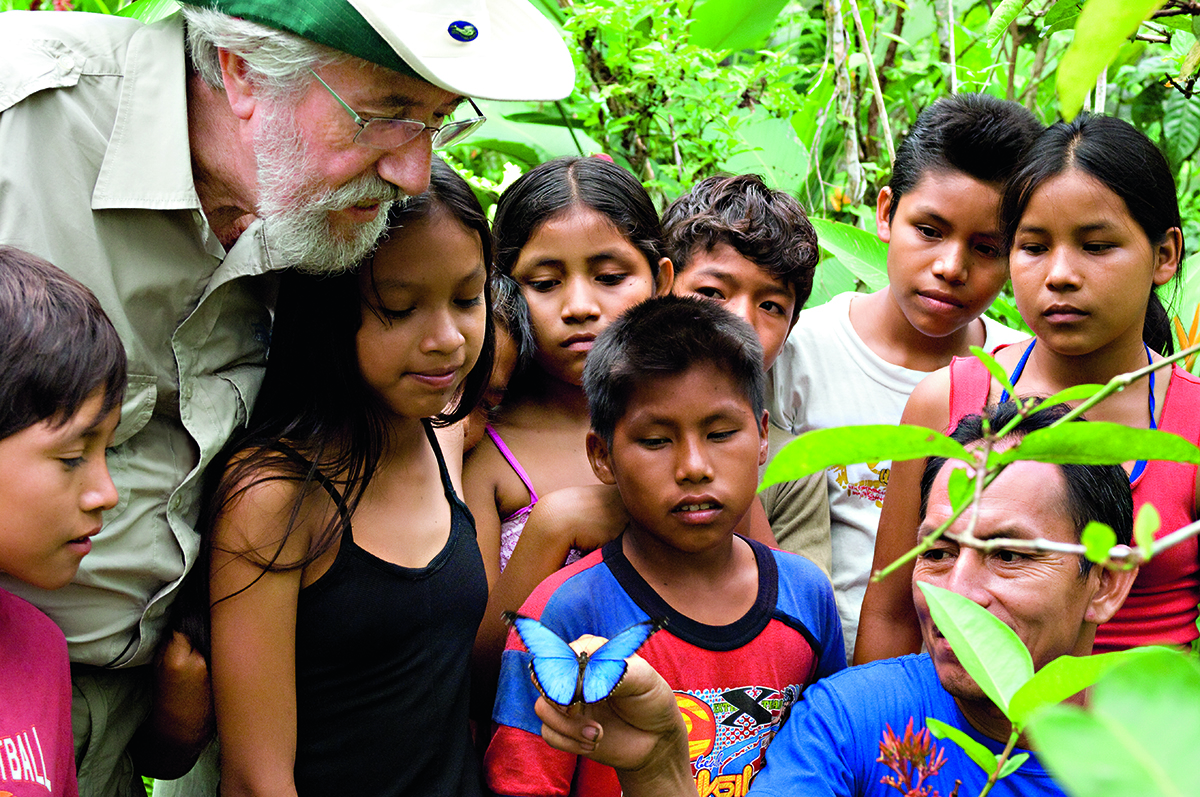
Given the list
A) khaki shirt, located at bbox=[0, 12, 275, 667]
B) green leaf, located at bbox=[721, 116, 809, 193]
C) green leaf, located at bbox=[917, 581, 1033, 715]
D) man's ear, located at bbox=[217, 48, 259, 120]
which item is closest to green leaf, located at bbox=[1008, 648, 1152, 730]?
green leaf, located at bbox=[917, 581, 1033, 715]

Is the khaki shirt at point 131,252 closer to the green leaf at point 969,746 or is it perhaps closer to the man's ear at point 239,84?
the man's ear at point 239,84

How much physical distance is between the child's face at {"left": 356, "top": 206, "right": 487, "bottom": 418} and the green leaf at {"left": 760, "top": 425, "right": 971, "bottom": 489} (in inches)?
42.3

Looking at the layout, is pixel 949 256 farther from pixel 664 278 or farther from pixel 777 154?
pixel 777 154

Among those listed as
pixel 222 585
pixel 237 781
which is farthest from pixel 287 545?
pixel 237 781

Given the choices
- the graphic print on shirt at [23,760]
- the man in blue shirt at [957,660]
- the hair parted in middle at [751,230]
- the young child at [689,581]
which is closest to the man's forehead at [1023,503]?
the man in blue shirt at [957,660]

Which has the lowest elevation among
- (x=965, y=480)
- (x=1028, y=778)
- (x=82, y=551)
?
(x=1028, y=778)

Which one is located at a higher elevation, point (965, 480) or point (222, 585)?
point (965, 480)

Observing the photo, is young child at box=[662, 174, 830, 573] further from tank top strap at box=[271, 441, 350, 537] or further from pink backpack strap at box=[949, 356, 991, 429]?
tank top strap at box=[271, 441, 350, 537]

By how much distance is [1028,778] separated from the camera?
4.86 ft

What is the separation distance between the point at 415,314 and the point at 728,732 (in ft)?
2.94

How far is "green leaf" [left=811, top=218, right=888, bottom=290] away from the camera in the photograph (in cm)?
277

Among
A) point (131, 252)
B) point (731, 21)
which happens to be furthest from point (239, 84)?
point (731, 21)

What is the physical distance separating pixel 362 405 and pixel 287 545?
277 millimetres

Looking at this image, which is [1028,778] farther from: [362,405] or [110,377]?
[110,377]
